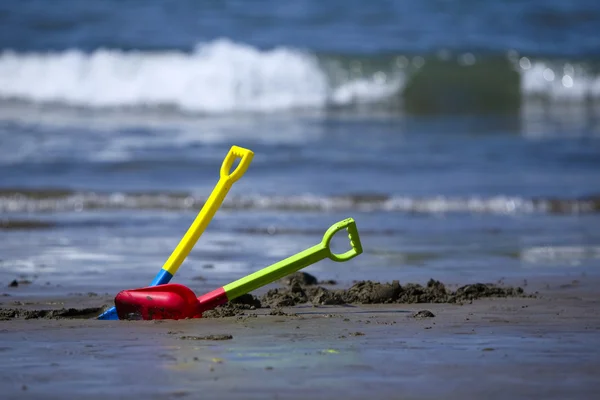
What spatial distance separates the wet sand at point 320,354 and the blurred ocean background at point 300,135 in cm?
120

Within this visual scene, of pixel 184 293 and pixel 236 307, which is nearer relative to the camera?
pixel 184 293

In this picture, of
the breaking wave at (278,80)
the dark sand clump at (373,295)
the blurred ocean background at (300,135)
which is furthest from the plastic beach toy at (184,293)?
the breaking wave at (278,80)

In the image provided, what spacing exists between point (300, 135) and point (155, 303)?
9.46 m

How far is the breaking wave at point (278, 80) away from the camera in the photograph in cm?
1716

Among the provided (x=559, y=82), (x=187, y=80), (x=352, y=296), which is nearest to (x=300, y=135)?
(x=187, y=80)

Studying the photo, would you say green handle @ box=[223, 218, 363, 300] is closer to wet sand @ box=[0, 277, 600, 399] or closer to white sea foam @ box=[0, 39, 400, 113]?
wet sand @ box=[0, 277, 600, 399]

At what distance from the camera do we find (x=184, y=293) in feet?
13.8

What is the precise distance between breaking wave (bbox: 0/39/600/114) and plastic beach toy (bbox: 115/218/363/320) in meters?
12.4

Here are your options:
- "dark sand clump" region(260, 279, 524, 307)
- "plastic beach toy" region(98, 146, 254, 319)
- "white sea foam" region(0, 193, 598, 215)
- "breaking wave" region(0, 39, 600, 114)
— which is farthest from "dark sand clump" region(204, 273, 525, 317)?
"breaking wave" region(0, 39, 600, 114)

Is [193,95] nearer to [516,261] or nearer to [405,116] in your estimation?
[405,116]

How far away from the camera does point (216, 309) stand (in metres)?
4.37

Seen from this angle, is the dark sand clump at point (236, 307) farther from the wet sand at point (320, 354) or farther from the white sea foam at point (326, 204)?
the white sea foam at point (326, 204)

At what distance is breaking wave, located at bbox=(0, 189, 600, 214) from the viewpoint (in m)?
8.86

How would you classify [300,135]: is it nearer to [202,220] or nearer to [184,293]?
[202,220]
